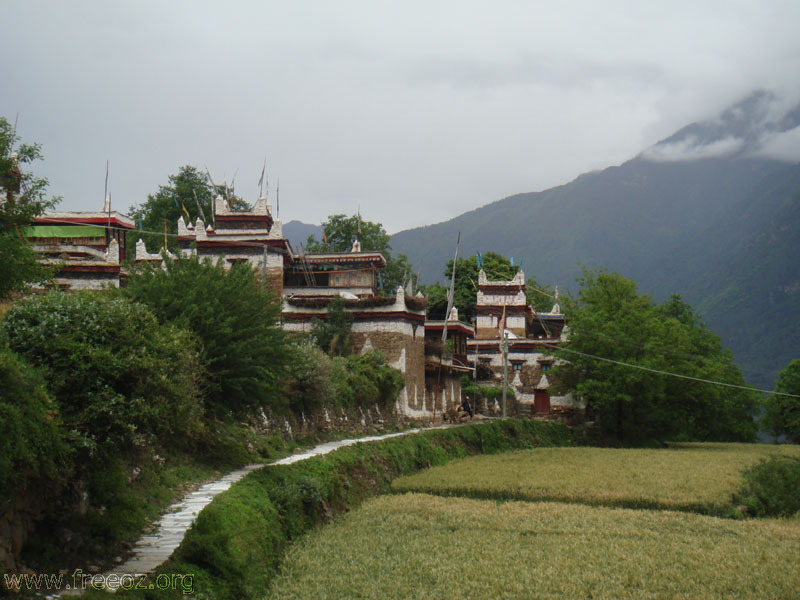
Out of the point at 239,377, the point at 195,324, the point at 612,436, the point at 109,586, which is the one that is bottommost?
the point at 612,436

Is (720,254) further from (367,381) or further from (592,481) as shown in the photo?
(592,481)

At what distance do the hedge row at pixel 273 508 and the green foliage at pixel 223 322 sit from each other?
222 centimetres

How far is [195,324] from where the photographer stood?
18484 mm

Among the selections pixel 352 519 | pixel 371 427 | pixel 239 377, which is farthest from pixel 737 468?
pixel 239 377

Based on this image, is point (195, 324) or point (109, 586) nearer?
point (109, 586)

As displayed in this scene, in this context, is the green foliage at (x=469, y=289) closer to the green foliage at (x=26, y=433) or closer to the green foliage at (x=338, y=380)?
the green foliage at (x=338, y=380)

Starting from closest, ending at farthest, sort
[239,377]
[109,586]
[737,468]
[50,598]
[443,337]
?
1. [50,598]
2. [109,586]
3. [239,377]
4. [737,468]
5. [443,337]

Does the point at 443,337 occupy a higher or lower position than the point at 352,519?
higher

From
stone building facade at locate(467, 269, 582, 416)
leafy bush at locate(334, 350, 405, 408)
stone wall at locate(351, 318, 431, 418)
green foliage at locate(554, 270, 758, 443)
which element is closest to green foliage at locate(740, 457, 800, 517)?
green foliage at locate(554, 270, 758, 443)

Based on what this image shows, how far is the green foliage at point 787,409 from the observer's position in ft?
194

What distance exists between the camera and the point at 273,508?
15609 mm

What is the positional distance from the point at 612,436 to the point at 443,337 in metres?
13.7

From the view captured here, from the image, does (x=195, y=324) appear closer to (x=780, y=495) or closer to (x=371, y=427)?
(x=371, y=427)

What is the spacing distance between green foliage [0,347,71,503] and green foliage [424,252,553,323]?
5367 centimetres
